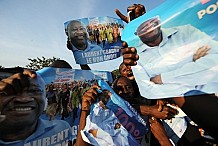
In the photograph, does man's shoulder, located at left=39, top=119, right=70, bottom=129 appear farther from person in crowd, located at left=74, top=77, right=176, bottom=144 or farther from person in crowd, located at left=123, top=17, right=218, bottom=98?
person in crowd, located at left=123, top=17, right=218, bottom=98

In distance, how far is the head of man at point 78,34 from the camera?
383cm

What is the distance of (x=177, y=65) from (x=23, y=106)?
133cm

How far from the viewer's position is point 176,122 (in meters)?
2.45

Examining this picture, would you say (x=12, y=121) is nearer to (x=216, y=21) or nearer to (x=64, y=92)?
(x=64, y=92)

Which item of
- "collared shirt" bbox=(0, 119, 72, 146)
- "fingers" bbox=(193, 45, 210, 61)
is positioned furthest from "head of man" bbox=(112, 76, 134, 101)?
"fingers" bbox=(193, 45, 210, 61)

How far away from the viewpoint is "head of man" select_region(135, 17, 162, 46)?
1617 millimetres

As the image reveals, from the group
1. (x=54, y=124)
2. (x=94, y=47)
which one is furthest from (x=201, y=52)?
(x=94, y=47)

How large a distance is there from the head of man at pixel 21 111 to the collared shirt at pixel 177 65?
1018mm

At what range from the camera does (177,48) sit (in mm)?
1556

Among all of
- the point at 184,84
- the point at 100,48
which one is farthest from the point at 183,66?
the point at 100,48

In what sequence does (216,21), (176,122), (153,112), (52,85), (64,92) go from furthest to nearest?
1. (64,92)
2. (52,85)
3. (176,122)
4. (153,112)
5. (216,21)

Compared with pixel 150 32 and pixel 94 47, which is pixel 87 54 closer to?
pixel 94 47

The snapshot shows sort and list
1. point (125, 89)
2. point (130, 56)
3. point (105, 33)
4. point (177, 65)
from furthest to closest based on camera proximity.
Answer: point (105, 33), point (125, 89), point (130, 56), point (177, 65)

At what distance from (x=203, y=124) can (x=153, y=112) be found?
66 cm
